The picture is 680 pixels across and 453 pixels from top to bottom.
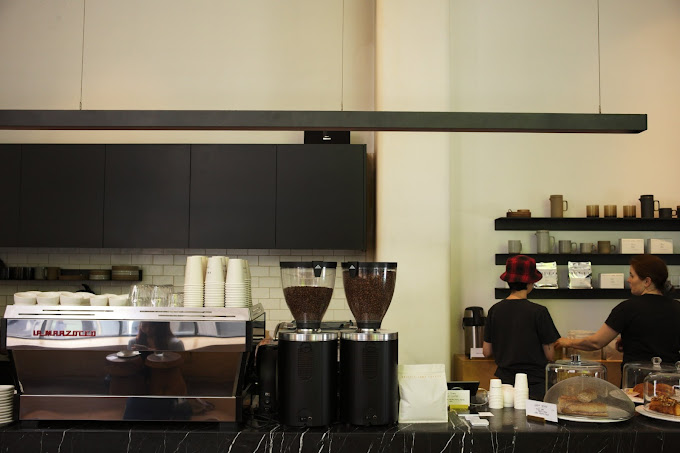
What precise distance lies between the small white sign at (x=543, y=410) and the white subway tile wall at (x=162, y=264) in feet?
10.1

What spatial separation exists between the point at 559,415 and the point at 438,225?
264cm

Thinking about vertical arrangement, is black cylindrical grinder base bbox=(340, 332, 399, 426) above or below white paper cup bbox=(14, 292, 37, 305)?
below

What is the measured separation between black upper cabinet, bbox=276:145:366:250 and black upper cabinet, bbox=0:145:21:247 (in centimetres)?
207

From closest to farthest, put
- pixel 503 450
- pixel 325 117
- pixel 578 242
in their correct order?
1. pixel 503 450
2. pixel 325 117
3. pixel 578 242

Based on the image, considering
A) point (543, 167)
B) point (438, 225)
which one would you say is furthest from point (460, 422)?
point (543, 167)

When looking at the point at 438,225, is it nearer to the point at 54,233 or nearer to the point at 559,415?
the point at 559,415

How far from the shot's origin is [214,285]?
2.85 meters

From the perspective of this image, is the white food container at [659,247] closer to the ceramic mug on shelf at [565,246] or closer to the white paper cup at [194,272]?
the ceramic mug on shelf at [565,246]

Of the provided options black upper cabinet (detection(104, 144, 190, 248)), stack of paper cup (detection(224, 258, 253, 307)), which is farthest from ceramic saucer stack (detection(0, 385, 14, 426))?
black upper cabinet (detection(104, 144, 190, 248))

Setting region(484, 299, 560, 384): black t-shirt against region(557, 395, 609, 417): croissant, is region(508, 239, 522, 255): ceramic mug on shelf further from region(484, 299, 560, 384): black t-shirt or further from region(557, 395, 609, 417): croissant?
region(557, 395, 609, 417): croissant

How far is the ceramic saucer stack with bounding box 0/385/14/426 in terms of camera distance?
2.80m

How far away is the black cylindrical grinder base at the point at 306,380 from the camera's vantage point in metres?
2.73

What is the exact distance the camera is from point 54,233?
5.62 meters

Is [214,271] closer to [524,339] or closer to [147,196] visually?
[524,339]
